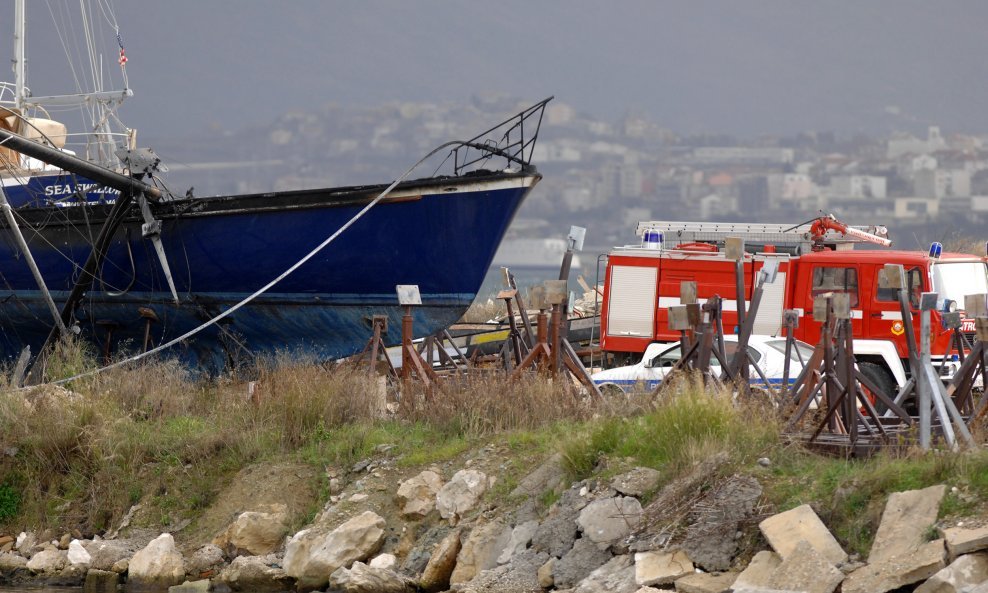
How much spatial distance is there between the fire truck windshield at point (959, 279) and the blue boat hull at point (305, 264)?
5600 millimetres

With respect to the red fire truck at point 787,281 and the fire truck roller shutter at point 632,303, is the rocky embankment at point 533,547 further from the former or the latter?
the fire truck roller shutter at point 632,303

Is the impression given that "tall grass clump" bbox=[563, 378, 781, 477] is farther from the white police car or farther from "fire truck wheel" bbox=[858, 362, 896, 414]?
"fire truck wheel" bbox=[858, 362, 896, 414]

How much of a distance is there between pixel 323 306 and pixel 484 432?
6.81 meters

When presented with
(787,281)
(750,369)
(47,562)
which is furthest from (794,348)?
(47,562)

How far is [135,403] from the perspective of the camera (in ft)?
46.0

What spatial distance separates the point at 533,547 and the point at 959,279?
10.6 meters

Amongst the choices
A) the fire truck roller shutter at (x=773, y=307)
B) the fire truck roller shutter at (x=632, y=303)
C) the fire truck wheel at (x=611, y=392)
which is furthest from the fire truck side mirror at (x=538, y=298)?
the fire truck roller shutter at (x=773, y=307)

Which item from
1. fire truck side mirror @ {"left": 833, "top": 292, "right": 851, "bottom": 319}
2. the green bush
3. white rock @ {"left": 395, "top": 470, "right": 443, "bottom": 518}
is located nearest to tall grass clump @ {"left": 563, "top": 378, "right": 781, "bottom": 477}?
fire truck side mirror @ {"left": 833, "top": 292, "right": 851, "bottom": 319}

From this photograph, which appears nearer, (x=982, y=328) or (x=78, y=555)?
(x=982, y=328)

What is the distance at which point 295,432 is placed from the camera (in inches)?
499

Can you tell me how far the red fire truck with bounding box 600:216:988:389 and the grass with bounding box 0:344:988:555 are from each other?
20.4 feet

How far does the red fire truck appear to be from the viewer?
1819 centimetres

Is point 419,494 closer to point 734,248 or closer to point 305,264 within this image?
point 734,248

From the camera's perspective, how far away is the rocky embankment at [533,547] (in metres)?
8.32
